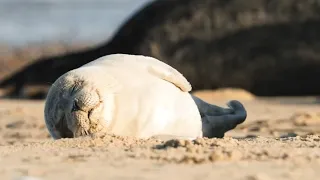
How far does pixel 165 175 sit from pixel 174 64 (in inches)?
400

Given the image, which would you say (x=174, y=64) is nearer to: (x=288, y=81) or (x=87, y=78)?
(x=288, y=81)

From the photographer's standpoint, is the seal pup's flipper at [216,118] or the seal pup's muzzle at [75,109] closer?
the seal pup's muzzle at [75,109]

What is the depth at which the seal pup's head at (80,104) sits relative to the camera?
4273mm

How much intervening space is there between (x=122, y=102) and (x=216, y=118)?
968mm

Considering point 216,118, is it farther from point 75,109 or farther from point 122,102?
point 75,109

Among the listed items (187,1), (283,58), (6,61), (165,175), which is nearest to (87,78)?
(165,175)

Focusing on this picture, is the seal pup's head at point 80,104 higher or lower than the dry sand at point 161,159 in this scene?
higher

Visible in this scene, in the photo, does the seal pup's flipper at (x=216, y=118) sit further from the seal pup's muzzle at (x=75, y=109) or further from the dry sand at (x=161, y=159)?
the seal pup's muzzle at (x=75, y=109)

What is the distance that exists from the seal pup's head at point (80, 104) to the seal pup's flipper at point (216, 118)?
875mm

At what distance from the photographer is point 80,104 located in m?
4.26

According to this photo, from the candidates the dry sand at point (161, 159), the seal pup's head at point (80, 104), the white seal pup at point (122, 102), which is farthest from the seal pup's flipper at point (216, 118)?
the seal pup's head at point (80, 104)

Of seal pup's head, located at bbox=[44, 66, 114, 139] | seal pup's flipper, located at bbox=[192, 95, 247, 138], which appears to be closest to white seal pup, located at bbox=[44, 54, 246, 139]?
seal pup's head, located at bbox=[44, 66, 114, 139]

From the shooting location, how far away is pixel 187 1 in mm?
13727

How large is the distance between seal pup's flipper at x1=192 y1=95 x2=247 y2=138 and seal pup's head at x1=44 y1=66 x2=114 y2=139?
88cm
